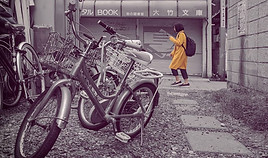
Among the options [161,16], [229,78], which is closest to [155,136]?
[229,78]

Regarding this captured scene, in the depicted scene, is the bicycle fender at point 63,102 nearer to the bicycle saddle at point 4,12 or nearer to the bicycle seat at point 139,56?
the bicycle seat at point 139,56

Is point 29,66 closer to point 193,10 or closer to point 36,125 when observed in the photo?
point 36,125

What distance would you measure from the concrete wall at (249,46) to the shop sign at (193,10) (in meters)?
6.46

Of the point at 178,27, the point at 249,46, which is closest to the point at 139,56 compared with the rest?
the point at 249,46

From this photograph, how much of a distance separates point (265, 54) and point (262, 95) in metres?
0.80

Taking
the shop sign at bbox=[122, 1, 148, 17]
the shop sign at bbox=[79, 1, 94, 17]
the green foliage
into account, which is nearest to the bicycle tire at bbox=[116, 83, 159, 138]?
the green foliage

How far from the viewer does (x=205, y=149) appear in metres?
2.95

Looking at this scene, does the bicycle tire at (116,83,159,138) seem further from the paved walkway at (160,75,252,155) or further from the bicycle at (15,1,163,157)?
the paved walkway at (160,75,252,155)

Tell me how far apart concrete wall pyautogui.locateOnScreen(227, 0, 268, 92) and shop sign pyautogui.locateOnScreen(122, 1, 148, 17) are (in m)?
7.13

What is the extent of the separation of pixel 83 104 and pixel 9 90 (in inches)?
70.6

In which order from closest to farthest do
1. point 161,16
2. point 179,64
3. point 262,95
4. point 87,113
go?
point 87,113, point 262,95, point 179,64, point 161,16

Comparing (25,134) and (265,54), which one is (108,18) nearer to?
(265,54)

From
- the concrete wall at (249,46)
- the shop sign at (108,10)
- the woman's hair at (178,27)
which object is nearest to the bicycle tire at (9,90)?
the concrete wall at (249,46)

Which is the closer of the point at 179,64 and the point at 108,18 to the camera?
the point at 179,64
